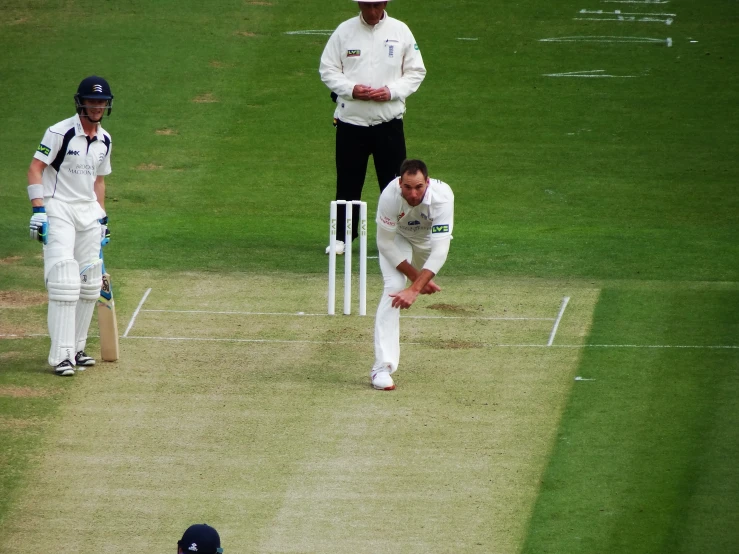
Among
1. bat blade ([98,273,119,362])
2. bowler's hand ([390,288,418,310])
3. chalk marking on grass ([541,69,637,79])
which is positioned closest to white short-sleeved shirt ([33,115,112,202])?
bat blade ([98,273,119,362])

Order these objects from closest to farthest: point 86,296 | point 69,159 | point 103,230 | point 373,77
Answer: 1. point 69,159
2. point 86,296
3. point 103,230
4. point 373,77

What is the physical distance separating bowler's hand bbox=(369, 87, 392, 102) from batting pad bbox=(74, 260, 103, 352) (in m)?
2.87

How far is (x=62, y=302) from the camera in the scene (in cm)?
849

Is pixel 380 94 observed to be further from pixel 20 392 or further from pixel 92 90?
pixel 20 392

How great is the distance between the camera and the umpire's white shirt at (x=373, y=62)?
1074 cm

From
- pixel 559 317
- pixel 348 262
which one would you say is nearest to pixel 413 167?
pixel 348 262

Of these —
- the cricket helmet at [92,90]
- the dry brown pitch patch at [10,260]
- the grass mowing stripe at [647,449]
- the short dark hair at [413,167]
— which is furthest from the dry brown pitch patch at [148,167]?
the short dark hair at [413,167]

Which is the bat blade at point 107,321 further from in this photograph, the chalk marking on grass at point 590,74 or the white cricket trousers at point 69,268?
the chalk marking on grass at point 590,74

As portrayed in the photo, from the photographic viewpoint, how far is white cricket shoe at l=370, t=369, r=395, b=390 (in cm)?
843

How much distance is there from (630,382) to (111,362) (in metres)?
3.27

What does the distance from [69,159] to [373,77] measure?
3.02 meters

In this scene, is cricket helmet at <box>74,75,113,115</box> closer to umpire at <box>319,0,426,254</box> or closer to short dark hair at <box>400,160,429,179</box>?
short dark hair at <box>400,160,429,179</box>

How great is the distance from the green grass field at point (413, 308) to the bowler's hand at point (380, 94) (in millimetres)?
1454

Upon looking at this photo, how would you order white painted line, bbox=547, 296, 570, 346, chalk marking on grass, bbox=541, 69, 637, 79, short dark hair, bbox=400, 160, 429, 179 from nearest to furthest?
short dark hair, bbox=400, 160, 429, 179 < white painted line, bbox=547, 296, 570, 346 < chalk marking on grass, bbox=541, 69, 637, 79
